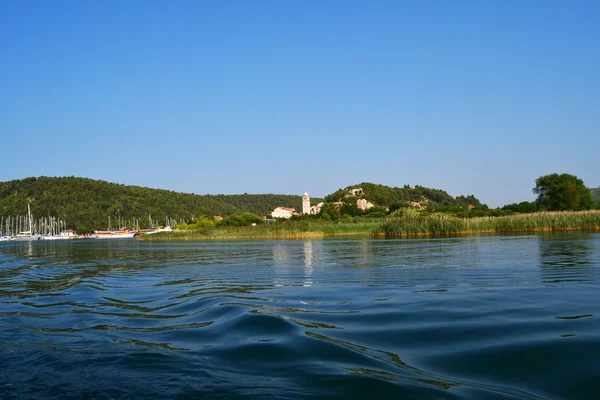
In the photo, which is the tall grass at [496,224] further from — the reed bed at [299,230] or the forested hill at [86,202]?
the forested hill at [86,202]

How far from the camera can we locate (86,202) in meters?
183

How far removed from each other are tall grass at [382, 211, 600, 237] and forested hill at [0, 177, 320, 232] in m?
141

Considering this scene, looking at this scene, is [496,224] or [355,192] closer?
[496,224]

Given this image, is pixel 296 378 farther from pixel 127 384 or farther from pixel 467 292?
pixel 467 292

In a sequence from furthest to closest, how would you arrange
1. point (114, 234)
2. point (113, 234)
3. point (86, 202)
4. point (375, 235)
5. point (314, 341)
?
1. point (86, 202)
2. point (113, 234)
3. point (114, 234)
4. point (375, 235)
5. point (314, 341)

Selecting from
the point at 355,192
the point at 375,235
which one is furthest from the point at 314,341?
the point at 355,192

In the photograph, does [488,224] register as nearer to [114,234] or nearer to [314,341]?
[314,341]

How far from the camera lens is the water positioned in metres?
4.45

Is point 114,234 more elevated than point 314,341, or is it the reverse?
point 114,234

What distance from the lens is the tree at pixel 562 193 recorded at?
293 ft

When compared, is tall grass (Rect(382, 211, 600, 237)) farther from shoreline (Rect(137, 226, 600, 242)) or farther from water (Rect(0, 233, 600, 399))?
water (Rect(0, 233, 600, 399))

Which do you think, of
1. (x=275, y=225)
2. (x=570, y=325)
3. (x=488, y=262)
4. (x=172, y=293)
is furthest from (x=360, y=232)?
(x=570, y=325)

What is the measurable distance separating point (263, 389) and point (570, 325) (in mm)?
4202

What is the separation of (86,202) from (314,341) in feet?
633
